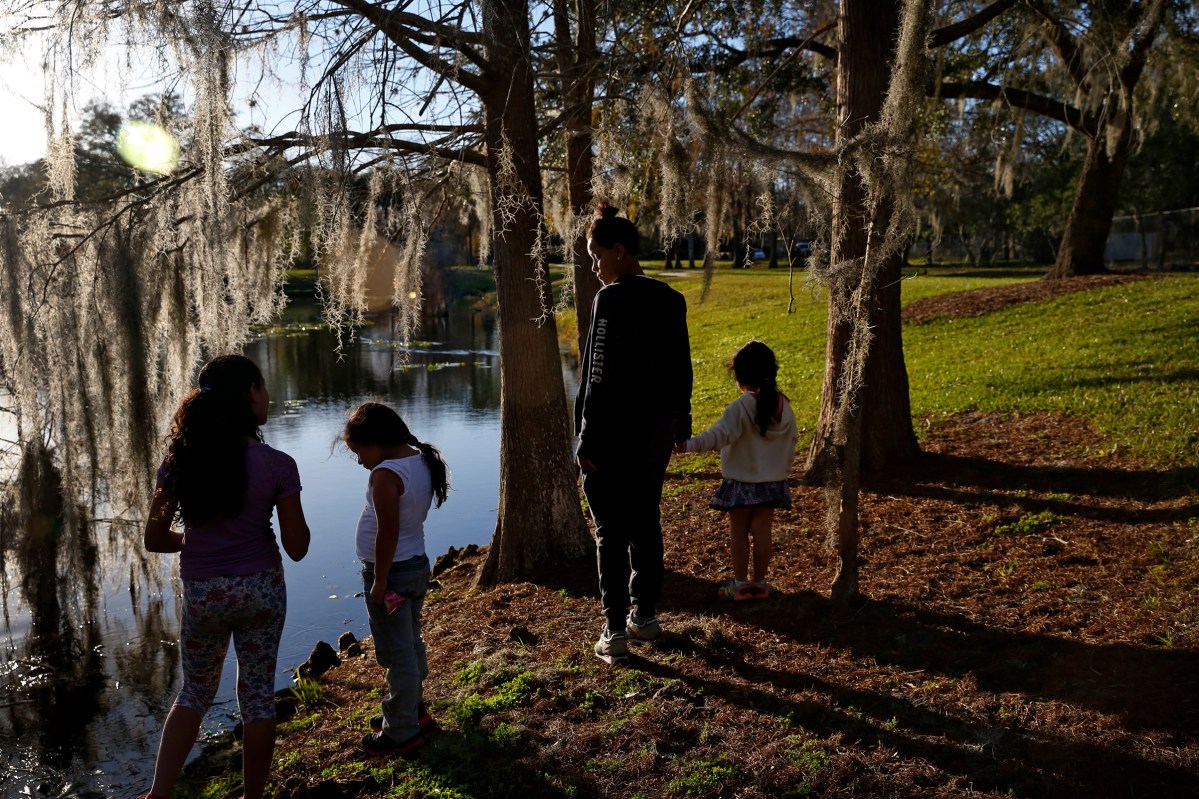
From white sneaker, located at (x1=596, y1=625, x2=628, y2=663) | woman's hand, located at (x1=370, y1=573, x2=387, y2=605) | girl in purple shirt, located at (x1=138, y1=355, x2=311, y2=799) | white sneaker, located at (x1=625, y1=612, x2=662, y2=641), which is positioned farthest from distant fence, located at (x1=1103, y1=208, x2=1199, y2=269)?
girl in purple shirt, located at (x1=138, y1=355, x2=311, y2=799)

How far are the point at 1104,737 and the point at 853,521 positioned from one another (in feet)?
4.81

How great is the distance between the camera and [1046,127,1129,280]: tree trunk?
1423cm

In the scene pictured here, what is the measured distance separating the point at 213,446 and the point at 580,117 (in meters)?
4.39

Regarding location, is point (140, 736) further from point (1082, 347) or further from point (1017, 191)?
point (1017, 191)

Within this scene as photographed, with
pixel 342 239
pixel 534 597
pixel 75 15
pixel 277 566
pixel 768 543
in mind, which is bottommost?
pixel 534 597

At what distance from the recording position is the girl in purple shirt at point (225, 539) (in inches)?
125

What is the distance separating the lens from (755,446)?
15.4ft

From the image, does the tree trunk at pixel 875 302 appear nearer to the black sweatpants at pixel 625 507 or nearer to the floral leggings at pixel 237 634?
the black sweatpants at pixel 625 507

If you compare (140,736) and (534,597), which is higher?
(534,597)

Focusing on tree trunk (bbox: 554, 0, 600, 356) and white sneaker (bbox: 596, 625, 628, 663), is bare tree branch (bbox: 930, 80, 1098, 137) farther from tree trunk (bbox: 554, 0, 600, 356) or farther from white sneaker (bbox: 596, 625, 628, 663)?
white sneaker (bbox: 596, 625, 628, 663)

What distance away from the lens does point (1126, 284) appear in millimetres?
13883

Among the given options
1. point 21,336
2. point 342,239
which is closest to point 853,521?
point 342,239

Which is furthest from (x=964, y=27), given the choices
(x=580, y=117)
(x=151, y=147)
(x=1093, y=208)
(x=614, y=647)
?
(x=1093, y=208)

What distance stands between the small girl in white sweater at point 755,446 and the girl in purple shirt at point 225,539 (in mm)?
2016
